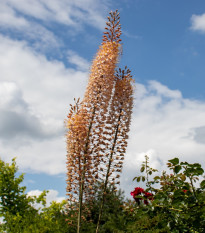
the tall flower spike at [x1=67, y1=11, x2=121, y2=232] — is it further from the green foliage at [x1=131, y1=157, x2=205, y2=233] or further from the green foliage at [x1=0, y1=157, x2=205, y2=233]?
the green foliage at [x1=131, y1=157, x2=205, y2=233]

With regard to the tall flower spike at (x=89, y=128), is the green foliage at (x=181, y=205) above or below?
below

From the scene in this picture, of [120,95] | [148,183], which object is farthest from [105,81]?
[148,183]

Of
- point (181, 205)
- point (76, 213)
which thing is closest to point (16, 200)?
point (76, 213)

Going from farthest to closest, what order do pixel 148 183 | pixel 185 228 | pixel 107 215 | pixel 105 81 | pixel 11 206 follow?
pixel 107 215 < pixel 11 206 < pixel 105 81 < pixel 148 183 < pixel 185 228

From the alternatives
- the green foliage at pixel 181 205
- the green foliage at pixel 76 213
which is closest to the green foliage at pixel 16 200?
the green foliage at pixel 76 213

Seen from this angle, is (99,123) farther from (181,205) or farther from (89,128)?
(181,205)

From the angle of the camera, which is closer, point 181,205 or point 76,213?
point 181,205

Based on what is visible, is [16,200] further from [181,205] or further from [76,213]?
[181,205]

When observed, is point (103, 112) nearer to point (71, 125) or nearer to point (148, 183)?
point (71, 125)

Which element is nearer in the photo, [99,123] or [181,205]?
[181,205]

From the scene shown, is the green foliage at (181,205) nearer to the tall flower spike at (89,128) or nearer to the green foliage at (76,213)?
the green foliage at (76,213)

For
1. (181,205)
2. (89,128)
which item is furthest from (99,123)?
(181,205)

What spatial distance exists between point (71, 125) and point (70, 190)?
1519 millimetres

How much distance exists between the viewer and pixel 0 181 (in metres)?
7.58
